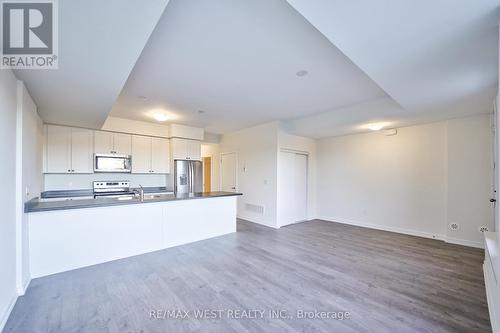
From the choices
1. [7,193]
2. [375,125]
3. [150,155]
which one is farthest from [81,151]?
[375,125]

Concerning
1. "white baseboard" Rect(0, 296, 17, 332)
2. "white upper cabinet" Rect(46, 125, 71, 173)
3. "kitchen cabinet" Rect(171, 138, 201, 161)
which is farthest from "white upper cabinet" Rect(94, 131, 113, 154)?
"white baseboard" Rect(0, 296, 17, 332)

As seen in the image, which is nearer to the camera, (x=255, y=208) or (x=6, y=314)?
(x=6, y=314)

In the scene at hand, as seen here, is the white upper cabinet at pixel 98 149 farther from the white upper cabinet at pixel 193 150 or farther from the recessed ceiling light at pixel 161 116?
the recessed ceiling light at pixel 161 116

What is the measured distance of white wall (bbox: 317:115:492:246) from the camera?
13.0ft

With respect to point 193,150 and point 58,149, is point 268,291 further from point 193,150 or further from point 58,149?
point 58,149

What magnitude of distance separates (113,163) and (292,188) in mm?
4445

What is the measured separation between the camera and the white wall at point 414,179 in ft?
13.0

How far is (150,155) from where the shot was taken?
5598 mm

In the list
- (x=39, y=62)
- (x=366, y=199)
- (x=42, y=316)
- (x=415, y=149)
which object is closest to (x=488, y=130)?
(x=415, y=149)

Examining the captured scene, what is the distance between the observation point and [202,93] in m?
3.49

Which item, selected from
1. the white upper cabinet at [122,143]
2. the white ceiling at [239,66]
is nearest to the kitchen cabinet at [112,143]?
the white upper cabinet at [122,143]

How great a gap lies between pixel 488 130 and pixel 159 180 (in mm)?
7165

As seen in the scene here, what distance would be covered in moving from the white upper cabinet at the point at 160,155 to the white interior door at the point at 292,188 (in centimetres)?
308

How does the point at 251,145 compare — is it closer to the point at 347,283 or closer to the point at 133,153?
the point at 133,153
